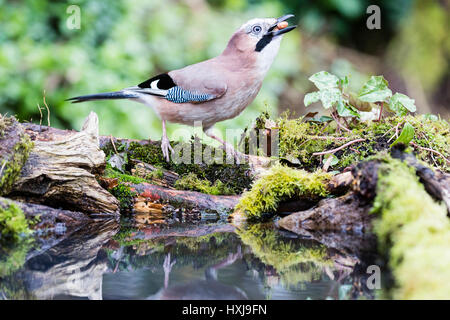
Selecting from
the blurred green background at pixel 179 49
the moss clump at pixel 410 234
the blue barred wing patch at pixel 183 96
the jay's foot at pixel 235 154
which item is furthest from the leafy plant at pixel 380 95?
the blurred green background at pixel 179 49

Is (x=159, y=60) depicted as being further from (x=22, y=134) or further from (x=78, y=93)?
(x=22, y=134)

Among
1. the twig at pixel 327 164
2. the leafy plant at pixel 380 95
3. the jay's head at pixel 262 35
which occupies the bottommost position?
the twig at pixel 327 164

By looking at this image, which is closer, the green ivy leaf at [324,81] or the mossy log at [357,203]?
the mossy log at [357,203]

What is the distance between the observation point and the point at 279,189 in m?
3.71

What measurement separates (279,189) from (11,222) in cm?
170

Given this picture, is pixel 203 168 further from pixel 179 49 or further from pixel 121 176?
pixel 179 49

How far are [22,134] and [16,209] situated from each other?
0.65 meters

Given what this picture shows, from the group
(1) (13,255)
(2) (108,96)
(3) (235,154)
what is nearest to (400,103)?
(3) (235,154)

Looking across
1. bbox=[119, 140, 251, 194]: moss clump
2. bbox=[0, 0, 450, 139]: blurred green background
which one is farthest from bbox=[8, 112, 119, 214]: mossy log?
bbox=[0, 0, 450, 139]: blurred green background

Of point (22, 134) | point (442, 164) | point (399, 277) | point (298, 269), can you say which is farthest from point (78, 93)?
point (399, 277)

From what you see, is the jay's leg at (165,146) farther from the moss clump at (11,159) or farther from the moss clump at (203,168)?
the moss clump at (11,159)

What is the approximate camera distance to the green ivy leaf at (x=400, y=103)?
435 cm

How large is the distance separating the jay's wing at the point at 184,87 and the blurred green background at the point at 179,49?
7.91ft

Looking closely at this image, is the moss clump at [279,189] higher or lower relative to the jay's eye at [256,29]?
lower
